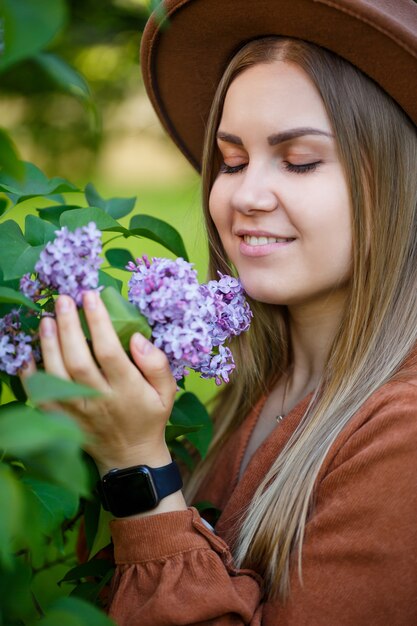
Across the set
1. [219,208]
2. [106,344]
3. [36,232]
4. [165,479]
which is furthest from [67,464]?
[219,208]

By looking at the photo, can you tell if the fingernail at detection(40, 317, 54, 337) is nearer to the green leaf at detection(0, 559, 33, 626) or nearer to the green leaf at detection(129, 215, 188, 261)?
the green leaf at detection(0, 559, 33, 626)

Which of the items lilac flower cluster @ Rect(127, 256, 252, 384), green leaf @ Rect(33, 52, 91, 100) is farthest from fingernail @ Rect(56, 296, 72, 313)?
green leaf @ Rect(33, 52, 91, 100)

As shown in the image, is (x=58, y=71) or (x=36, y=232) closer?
(x=58, y=71)

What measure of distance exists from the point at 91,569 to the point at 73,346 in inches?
21.0

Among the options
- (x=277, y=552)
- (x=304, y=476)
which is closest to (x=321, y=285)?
(x=304, y=476)

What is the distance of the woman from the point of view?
1.27 m

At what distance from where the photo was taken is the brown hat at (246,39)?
1458 millimetres

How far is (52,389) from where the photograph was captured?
26.3 inches

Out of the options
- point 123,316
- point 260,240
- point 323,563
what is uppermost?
Result: point 260,240

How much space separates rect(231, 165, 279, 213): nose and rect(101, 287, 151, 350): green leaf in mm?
524

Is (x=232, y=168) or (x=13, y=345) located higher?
(x=232, y=168)

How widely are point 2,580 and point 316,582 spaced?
26.0 inches

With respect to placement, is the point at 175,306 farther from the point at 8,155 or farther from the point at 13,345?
the point at 8,155

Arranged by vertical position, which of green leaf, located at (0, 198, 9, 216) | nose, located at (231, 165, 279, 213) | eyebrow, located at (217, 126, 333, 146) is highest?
eyebrow, located at (217, 126, 333, 146)
